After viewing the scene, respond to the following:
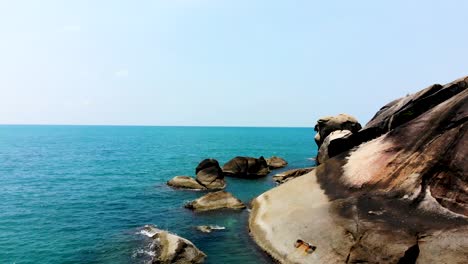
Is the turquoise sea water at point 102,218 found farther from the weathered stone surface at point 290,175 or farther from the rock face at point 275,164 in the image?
the rock face at point 275,164

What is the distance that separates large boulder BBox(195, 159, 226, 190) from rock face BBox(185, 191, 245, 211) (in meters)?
12.1

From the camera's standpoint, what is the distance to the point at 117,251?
2847 centimetres

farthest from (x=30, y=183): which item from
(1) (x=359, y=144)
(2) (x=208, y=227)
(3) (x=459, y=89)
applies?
(3) (x=459, y=89)

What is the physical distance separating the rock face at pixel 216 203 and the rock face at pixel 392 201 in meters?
4.85

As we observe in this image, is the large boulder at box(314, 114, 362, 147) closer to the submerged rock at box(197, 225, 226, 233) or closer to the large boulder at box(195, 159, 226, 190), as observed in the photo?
the large boulder at box(195, 159, 226, 190)

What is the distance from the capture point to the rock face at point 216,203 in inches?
1592

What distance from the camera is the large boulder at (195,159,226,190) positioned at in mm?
54000

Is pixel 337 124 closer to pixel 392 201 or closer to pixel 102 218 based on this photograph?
pixel 392 201

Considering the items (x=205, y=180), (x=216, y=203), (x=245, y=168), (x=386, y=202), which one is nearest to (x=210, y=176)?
(x=205, y=180)

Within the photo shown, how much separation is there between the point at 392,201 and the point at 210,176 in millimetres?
31984

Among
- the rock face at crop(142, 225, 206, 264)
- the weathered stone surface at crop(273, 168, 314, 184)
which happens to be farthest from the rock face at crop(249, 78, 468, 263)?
the weathered stone surface at crop(273, 168, 314, 184)

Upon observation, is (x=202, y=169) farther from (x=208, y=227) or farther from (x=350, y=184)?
(x=350, y=184)

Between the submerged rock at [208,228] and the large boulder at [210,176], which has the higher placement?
the large boulder at [210,176]

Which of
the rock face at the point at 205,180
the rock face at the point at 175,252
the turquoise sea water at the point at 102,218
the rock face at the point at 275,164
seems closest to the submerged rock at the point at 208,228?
the turquoise sea water at the point at 102,218
